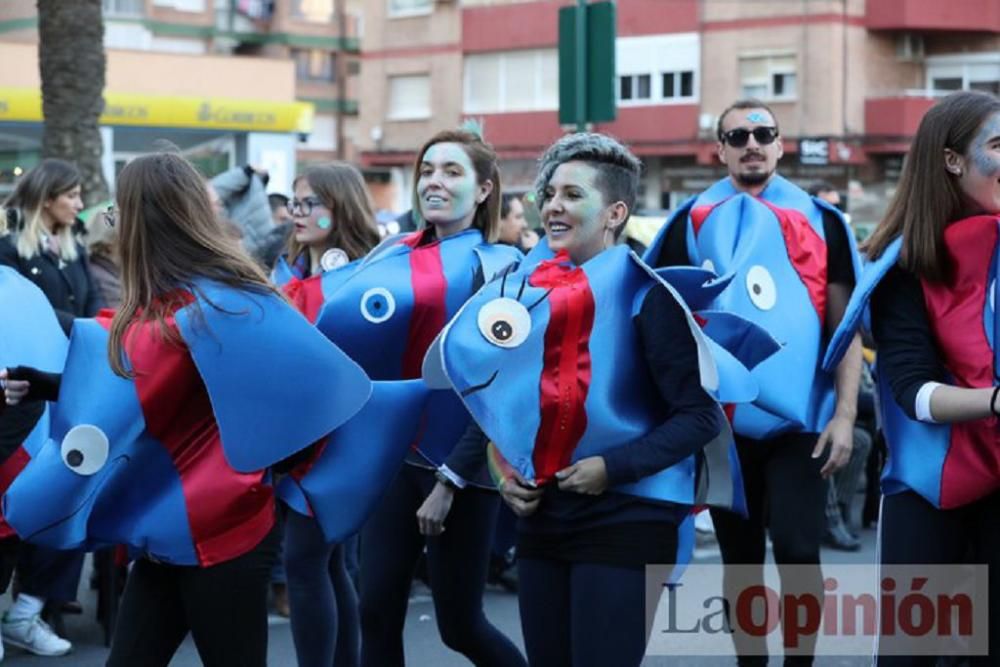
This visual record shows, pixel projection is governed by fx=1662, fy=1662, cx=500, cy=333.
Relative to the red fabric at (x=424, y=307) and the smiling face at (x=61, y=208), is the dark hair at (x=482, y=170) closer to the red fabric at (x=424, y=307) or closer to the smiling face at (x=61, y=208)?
the red fabric at (x=424, y=307)

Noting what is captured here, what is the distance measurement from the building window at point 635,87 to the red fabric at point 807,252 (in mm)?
36396

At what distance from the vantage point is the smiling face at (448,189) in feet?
19.0

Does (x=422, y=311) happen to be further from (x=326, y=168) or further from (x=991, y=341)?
(x=991, y=341)

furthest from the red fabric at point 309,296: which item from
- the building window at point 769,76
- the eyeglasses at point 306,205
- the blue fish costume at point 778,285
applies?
the building window at point 769,76

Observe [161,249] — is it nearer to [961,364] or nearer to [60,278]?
[961,364]

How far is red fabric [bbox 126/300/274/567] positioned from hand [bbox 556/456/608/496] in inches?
33.3

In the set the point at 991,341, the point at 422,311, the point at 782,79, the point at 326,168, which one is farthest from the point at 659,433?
the point at 782,79

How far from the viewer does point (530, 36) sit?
4397 centimetres

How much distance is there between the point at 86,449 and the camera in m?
4.52

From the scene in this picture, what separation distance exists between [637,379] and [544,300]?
0.33m

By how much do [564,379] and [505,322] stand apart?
24 cm

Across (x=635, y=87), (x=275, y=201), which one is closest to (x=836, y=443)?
(x=275, y=201)

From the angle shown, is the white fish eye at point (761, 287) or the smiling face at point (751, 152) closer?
the white fish eye at point (761, 287)

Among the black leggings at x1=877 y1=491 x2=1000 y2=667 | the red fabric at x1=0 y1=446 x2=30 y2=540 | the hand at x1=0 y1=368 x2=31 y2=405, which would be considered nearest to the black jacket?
the red fabric at x1=0 y1=446 x2=30 y2=540
